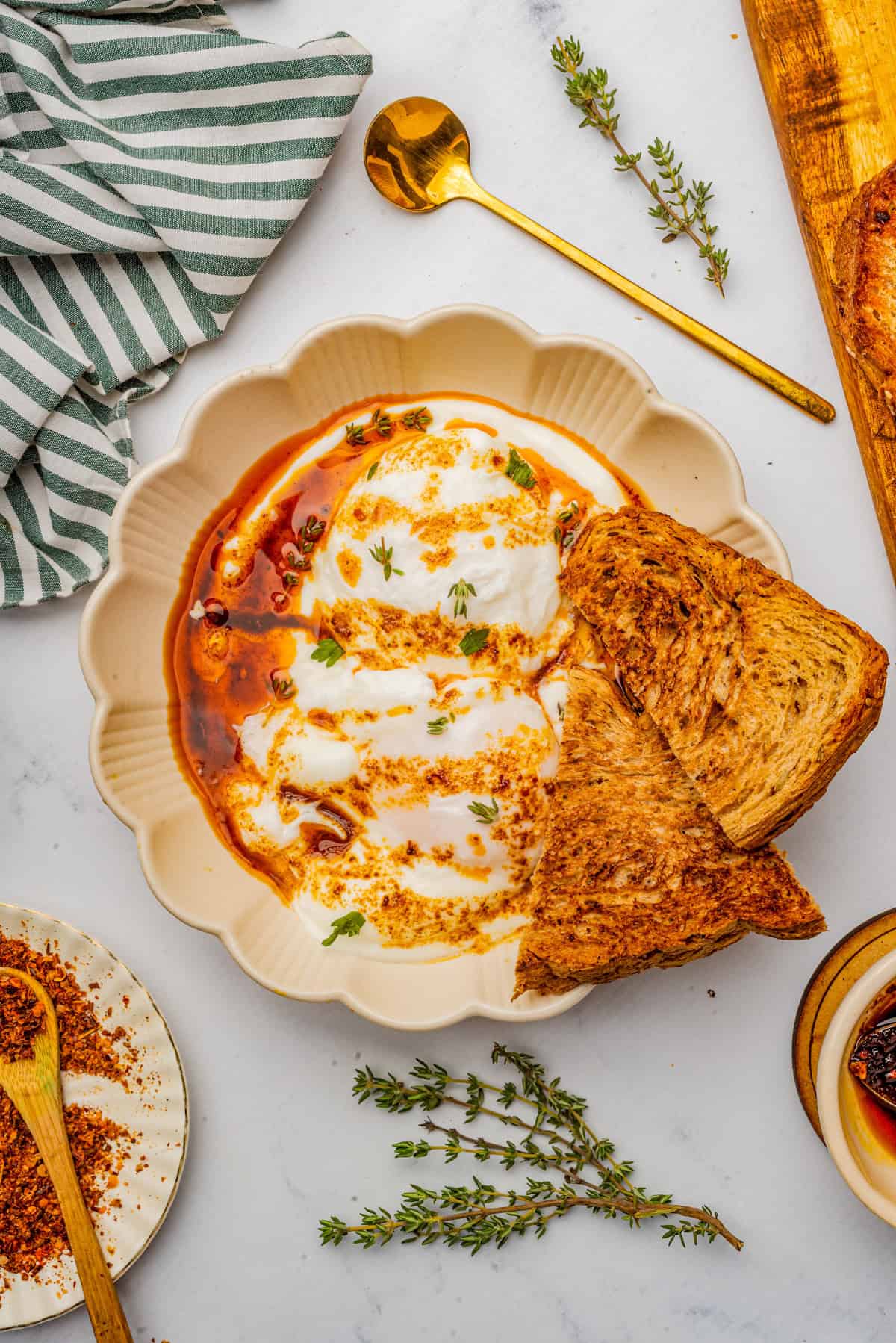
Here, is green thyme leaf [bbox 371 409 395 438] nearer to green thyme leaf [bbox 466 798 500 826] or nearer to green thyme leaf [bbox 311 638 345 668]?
green thyme leaf [bbox 311 638 345 668]

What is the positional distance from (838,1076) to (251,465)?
2.08 meters

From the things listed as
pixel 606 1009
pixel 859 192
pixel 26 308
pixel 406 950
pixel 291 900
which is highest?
pixel 26 308

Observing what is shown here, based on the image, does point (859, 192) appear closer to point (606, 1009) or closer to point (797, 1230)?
point (606, 1009)

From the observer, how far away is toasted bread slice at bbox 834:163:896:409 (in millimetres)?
2359

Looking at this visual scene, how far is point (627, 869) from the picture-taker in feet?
7.86

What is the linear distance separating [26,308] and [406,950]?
2.00 meters

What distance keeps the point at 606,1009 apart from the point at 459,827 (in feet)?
2.37

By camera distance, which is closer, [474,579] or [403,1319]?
[474,579]

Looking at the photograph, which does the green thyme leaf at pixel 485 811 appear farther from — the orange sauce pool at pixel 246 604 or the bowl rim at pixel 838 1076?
the bowl rim at pixel 838 1076

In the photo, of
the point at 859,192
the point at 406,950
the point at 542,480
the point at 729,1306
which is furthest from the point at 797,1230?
the point at 859,192

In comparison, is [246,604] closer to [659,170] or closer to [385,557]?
[385,557]

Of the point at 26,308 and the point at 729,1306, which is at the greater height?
the point at 26,308

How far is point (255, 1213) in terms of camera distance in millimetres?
2717

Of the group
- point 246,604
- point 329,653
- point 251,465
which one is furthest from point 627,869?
point 251,465
